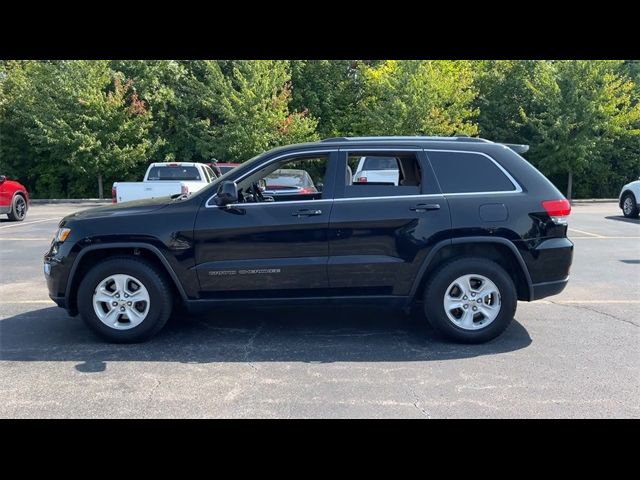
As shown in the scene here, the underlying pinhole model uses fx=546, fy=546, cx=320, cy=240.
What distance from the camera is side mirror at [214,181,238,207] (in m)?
4.94

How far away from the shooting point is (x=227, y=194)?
4.94 metres

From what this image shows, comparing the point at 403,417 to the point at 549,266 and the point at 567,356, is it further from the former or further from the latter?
the point at 549,266

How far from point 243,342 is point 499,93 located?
2559cm

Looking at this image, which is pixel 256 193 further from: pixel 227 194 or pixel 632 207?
pixel 632 207

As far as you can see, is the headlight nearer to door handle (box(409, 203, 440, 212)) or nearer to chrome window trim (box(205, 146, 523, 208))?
chrome window trim (box(205, 146, 523, 208))

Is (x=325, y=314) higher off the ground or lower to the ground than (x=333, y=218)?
lower

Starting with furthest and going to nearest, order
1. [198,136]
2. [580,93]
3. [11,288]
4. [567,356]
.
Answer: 1. [198,136]
2. [580,93]
3. [11,288]
4. [567,356]

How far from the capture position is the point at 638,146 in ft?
85.5

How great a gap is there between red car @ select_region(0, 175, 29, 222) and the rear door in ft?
42.6

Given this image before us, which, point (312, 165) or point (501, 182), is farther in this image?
point (312, 165)

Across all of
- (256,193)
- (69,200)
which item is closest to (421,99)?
(69,200)

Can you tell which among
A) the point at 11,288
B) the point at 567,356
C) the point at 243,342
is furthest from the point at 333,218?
the point at 11,288

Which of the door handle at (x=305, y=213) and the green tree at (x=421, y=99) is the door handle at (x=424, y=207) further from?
the green tree at (x=421, y=99)

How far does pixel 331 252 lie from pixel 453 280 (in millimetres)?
1146
